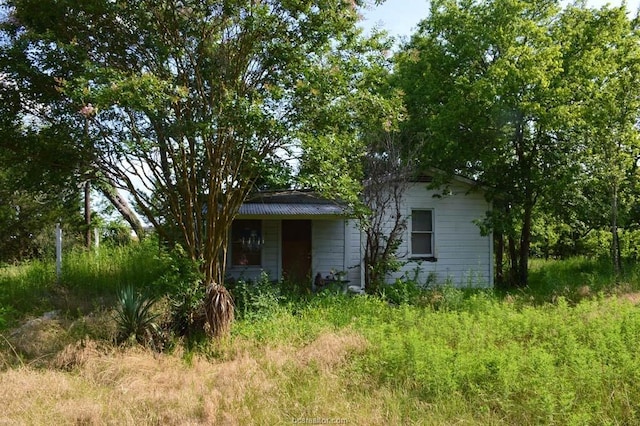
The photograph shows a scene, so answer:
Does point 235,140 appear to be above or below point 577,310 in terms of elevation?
above

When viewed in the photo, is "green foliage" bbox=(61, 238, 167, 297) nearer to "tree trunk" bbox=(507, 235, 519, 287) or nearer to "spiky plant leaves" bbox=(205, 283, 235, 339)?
"spiky plant leaves" bbox=(205, 283, 235, 339)

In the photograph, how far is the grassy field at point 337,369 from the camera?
14.9ft

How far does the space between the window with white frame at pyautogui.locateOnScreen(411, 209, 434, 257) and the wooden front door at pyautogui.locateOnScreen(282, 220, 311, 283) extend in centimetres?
282

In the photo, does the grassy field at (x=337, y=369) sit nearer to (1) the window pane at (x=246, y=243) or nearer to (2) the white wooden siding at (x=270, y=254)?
(2) the white wooden siding at (x=270, y=254)

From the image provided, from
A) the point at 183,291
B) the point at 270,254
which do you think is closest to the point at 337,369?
the point at 183,291

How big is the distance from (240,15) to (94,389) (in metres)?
5.11

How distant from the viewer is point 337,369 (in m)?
5.63

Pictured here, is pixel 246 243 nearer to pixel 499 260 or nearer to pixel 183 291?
pixel 183 291

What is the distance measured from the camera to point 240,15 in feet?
22.3

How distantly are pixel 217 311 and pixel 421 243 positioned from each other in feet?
24.2

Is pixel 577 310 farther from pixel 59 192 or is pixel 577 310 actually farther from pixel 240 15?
pixel 59 192

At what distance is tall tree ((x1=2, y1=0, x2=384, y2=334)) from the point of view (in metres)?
6.63

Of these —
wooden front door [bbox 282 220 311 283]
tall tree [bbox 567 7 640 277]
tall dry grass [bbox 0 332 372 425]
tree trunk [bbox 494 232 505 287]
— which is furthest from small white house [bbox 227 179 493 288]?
tall dry grass [bbox 0 332 372 425]

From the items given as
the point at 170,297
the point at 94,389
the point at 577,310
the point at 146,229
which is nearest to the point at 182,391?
the point at 94,389
